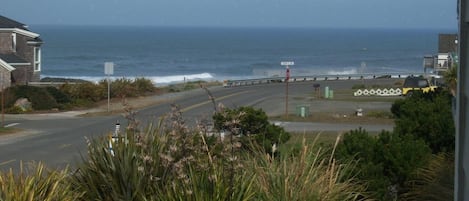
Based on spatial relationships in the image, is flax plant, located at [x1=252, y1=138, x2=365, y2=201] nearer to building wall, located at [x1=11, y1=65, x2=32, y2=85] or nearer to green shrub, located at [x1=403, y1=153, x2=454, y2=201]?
green shrub, located at [x1=403, y1=153, x2=454, y2=201]

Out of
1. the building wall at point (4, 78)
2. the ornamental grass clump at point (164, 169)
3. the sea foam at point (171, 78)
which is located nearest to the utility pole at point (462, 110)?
the ornamental grass clump at point (164, 169)

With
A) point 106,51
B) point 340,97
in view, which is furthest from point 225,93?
point 106,51

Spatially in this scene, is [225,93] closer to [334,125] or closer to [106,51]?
[334,125]

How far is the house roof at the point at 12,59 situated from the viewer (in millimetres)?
49994

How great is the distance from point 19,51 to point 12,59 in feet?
8.39

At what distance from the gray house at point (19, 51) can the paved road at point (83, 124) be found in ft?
27.3

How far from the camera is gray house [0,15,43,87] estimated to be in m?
51.1

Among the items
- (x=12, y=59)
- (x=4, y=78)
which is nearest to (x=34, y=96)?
(x=4, y=78)

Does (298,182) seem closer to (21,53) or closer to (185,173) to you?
(185,173)

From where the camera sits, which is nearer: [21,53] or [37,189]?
[37,189]

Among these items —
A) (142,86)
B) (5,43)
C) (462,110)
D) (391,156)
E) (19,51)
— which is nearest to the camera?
(462,110)

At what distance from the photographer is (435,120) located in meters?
14.7

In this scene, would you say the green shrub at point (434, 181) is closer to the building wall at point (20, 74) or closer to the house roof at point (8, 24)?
the building wall at point (20, 74)

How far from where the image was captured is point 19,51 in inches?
2098
